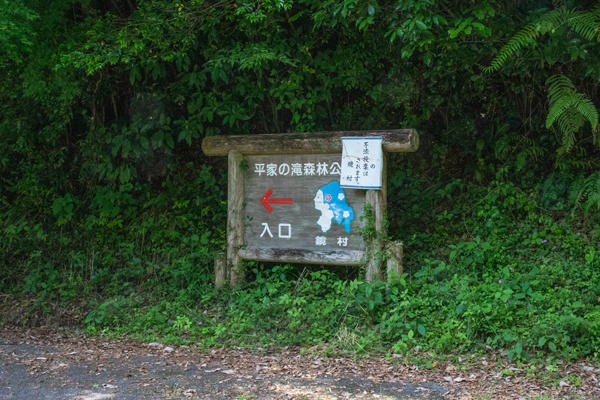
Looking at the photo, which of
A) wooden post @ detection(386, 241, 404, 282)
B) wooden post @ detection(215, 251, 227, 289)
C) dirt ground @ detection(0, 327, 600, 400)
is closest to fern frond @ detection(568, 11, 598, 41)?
wooden post @ detection(386, 241, 404, 282)

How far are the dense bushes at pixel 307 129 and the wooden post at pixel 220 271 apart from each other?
17 cm

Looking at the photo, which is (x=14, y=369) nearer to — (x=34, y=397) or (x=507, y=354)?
(x=34, y=397)

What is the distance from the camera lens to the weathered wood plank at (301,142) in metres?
5.98

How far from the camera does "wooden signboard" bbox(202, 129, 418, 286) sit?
6.08 meters

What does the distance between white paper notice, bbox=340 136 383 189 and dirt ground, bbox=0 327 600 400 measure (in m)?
1.89

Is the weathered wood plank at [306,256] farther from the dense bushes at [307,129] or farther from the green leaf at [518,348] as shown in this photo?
the green leaf at [518,348]

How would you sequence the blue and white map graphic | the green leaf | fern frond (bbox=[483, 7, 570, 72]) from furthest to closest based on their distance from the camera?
the blue and white map graphic
fern frond (bbox=[483, 7, 570, 72])
the green leaf

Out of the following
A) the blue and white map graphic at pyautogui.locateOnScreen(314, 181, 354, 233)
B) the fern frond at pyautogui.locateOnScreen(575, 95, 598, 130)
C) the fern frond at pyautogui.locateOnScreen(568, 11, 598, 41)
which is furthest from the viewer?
the blue and white map graphic at pyautogui.locateOnScreen(314, 181, 354, 233)

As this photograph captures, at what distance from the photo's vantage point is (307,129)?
7.59 metres

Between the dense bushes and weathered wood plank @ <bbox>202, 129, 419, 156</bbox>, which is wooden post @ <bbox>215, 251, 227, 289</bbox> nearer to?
the dense bushes

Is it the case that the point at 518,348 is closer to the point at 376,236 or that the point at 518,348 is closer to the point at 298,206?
the point at 376,236

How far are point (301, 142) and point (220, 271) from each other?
1826 millimetres

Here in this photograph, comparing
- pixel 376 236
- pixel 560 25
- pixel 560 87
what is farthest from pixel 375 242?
pixel 560 25

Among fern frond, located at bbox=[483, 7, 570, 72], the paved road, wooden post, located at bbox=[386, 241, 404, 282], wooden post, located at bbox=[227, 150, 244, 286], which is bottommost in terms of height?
the paved road
